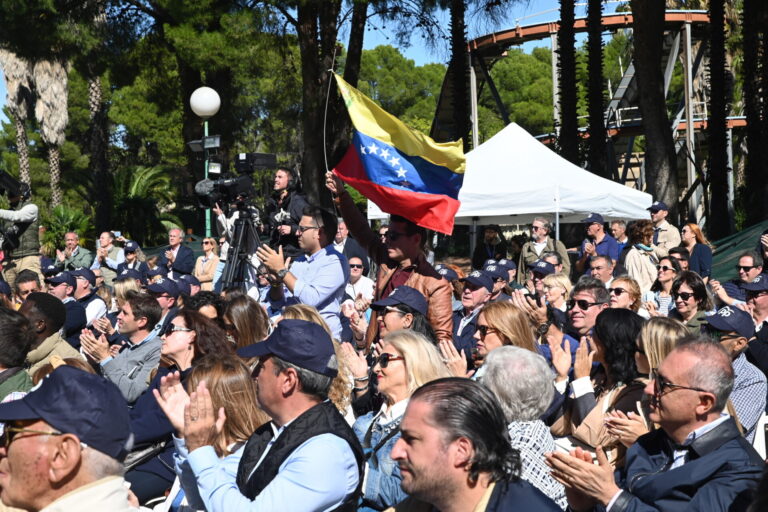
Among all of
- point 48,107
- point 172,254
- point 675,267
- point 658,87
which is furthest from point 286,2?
point 48,107

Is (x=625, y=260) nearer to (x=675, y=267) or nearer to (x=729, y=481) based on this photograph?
(x=675, y=267)

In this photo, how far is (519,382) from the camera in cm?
418

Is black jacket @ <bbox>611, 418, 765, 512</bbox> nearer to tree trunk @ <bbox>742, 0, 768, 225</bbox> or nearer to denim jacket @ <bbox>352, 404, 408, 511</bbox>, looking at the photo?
denim jacket @ <bbox>352, 404, 408, 511</bbox>

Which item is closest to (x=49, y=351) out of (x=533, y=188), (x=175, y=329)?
(x=175, y=329)

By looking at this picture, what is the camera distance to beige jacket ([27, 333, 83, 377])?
23.1 feet

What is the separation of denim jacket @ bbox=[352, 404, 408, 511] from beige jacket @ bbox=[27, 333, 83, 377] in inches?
147

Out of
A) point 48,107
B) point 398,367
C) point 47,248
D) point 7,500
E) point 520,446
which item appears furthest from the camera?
point 48,107

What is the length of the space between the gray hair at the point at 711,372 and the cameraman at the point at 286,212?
14.3 ft

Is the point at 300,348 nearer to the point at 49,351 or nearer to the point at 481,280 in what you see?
the point at 49,351

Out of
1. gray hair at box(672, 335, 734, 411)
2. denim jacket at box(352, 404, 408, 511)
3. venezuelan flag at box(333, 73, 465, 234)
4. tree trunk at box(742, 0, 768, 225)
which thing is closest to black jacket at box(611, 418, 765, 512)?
gray hair at box(672, 335, 734, 411)

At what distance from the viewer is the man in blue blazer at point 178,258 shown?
1247cm

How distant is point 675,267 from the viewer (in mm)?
9180

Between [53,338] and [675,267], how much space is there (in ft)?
19.4

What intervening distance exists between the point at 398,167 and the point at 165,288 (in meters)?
2.56
